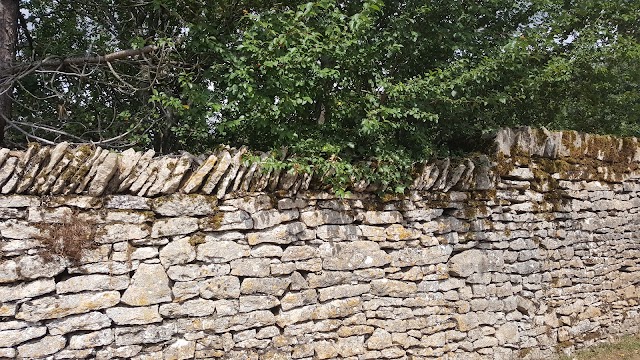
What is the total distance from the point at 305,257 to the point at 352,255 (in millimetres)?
516

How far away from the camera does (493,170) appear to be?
560 centimetres

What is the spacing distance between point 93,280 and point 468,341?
4.00 m

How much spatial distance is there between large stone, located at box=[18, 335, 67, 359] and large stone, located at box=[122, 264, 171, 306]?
0.50m

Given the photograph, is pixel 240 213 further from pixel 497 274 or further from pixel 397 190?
pixel 497 274

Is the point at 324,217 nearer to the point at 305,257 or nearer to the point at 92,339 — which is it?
the point at 305,257

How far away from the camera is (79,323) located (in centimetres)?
350

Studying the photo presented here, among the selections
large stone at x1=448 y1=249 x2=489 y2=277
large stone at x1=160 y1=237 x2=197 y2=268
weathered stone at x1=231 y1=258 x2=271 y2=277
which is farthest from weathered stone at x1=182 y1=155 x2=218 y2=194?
large stone at x1=448 y1=249 x2=489 y2=277

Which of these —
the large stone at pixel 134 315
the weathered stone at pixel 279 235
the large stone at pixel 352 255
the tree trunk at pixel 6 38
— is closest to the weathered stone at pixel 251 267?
the weathered stone at pixel 279 235

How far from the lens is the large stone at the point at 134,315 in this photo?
3.62 m

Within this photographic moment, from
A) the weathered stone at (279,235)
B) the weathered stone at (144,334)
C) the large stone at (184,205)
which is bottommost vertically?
the weathered stone at (144,334)

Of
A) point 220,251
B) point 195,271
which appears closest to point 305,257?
point 220,251

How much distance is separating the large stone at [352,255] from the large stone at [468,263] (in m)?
0.91

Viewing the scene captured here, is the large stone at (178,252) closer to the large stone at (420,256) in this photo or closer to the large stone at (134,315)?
the large stone at (134,315)

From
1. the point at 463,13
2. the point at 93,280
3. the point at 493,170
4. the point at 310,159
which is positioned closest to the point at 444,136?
the point at 493,170
